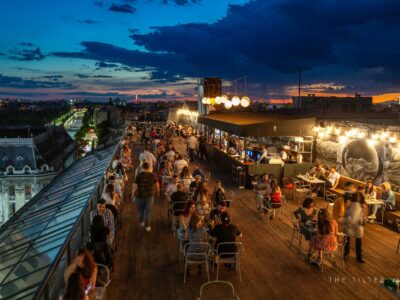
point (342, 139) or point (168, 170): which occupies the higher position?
point (342, 139)

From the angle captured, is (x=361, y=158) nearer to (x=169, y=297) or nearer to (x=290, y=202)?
(x=290, y=202)

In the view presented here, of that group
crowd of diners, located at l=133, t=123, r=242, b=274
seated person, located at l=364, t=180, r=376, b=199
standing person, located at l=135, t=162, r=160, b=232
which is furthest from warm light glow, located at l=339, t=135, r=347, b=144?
standing person, located at l=135, t=162, r=160, b=232

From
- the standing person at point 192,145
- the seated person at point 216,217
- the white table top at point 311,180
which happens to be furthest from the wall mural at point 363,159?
the standing person at point 192,145

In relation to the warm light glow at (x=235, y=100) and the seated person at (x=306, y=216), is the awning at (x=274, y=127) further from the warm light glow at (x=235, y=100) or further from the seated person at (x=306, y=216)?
the seated person at (x=306, y=216)

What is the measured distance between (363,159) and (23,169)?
238 feet

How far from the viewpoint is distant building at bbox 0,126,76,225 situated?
6844 centimetres

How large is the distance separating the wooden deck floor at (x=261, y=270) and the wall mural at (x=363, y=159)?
2.78 meters

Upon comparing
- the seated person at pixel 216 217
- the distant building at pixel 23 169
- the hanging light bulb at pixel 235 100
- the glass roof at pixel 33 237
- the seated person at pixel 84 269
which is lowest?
the distant building at pixel 23 169

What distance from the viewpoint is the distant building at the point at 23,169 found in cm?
6844

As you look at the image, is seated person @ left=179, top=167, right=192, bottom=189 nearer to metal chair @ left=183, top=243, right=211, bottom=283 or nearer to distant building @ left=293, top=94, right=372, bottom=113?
metal chair @ left=183, top=243, right=211, bottom=283

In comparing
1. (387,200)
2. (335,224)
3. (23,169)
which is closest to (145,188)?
(335,224)

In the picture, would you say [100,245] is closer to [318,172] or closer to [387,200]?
[387,200]

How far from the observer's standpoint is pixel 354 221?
7.28 m

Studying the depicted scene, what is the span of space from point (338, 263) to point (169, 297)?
11.7 ft
